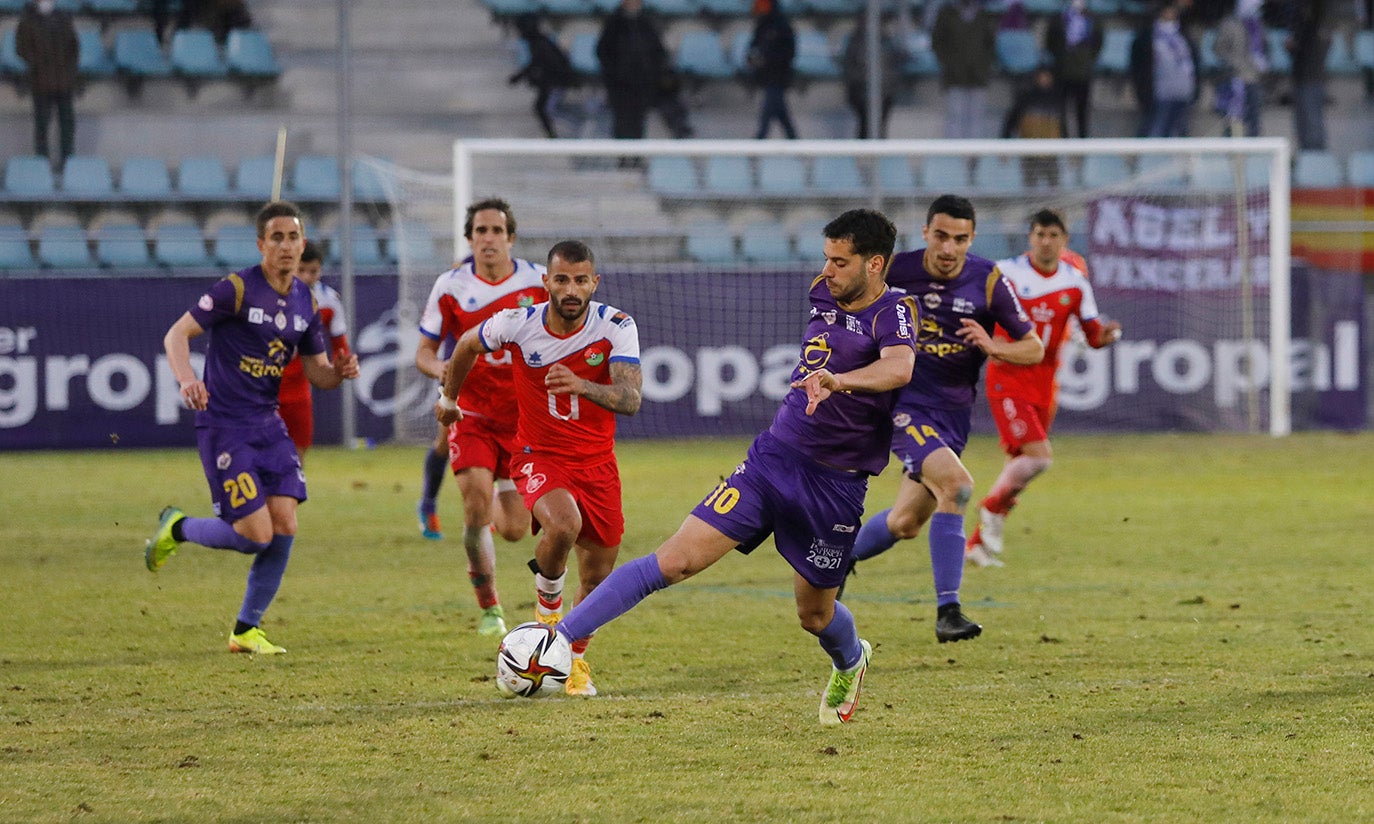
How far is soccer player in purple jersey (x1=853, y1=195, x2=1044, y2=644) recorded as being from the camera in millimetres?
8680

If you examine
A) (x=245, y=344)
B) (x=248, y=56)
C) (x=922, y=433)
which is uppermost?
(x=248, y=56)

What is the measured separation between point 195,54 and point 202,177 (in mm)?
2567

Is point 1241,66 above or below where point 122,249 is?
above

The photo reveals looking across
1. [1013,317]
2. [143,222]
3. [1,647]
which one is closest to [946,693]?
[1013,317]

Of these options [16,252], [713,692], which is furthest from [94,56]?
[713,692]

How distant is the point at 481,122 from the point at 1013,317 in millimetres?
17648

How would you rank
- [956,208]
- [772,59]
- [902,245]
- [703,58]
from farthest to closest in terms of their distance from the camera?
[703,58] → [772,59] → [902,245] → [956,208]

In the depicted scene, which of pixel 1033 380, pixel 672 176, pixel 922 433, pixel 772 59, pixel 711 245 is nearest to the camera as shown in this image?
pixel 922 433

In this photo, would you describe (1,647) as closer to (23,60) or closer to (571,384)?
(571,384)

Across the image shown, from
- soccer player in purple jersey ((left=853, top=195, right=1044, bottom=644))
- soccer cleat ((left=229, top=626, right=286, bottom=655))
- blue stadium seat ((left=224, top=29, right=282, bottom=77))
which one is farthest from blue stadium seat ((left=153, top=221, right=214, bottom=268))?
soccer player in purple jersey ((left=853, top=195, right=1044, bottom=644))

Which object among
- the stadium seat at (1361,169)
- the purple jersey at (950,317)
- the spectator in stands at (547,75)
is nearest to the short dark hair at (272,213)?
the purple jersey at (950,317)

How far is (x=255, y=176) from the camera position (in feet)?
76.7

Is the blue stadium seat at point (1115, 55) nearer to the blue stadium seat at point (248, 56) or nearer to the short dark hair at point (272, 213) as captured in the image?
the blue stadium seat at point (248, 56)

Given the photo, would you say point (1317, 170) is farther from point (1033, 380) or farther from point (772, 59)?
point (1033, 380)
